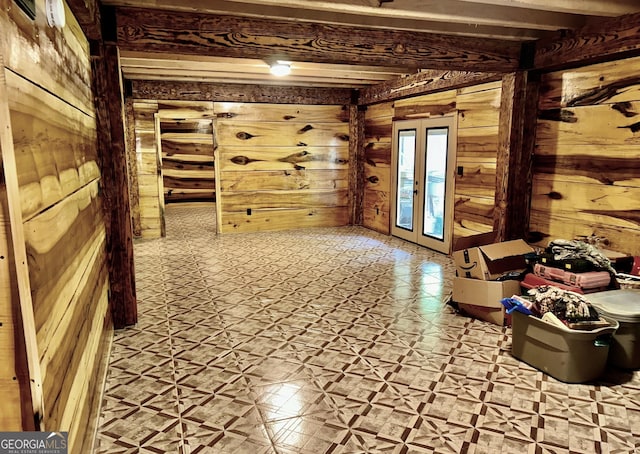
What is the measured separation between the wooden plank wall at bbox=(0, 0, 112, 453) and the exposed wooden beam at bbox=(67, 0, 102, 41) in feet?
0.22

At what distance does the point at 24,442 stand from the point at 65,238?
0.81 meters

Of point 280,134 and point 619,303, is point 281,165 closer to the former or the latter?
point 280,134

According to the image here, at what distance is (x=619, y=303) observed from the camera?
8.96ft

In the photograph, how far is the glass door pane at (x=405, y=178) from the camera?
6.30 meters

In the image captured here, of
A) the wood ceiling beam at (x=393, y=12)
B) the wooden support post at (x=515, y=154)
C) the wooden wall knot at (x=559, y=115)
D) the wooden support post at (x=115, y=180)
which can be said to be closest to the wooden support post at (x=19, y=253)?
the wood ceiling beam at (x=393, y=12)

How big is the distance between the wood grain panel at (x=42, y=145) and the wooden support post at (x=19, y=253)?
9cm

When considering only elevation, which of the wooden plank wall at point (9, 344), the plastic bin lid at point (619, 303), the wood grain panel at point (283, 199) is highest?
the wooden plank wall at point (9, 344)

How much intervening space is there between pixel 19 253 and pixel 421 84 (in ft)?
17.3

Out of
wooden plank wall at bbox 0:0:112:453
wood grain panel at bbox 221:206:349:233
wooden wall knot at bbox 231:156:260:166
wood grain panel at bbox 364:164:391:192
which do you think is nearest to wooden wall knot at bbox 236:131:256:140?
wooden wall knot at bbox 231:156:260:166

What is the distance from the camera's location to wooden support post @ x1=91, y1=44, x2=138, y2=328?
313 centimetres

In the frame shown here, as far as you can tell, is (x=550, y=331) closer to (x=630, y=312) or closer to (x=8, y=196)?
(x=630, y=312)

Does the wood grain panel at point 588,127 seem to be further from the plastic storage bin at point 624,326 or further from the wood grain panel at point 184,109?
the wood grain panel at point 184,109

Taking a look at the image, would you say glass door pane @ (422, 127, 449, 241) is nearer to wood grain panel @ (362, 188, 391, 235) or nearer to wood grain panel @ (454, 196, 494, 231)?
wood grain panel @ (454, 196, 494, 231)

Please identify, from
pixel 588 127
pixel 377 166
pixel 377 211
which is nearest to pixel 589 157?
pixel 588 127
